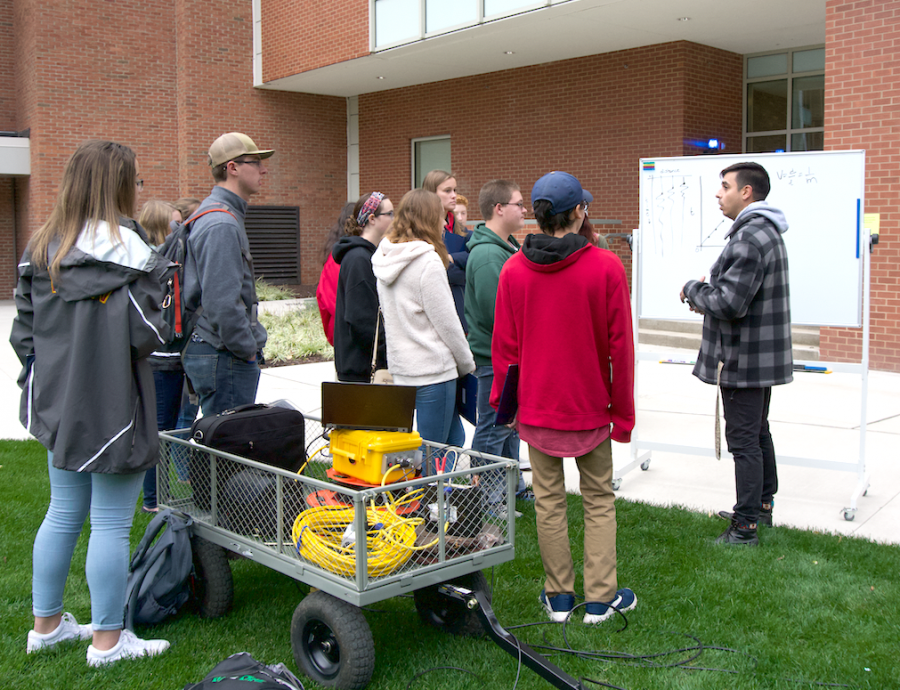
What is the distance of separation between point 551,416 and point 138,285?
1.59 m

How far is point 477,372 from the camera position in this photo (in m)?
4.45

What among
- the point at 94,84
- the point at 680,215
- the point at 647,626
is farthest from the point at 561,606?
the point at 94,84


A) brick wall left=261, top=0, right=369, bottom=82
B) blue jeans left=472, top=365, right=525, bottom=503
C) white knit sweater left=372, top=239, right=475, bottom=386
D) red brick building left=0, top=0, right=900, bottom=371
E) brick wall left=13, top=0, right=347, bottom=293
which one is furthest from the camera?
brick wall left=13, top=0, right=347, bottom=293

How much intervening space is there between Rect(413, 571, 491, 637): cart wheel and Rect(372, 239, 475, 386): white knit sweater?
1143 millimetres

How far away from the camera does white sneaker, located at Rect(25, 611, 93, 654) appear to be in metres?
3.03

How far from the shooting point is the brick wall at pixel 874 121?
8.94m

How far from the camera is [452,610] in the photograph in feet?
10.6

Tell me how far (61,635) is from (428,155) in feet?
52.8

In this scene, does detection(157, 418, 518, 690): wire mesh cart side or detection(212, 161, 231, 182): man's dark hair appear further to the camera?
detection(212, 161, 231, 182): man's dark hair

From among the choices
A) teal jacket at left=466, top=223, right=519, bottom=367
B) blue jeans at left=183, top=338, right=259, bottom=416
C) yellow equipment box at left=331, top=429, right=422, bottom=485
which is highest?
teal jacket at left=466, top=223, right=519, bottom=367

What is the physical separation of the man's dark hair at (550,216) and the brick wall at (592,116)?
10.9m

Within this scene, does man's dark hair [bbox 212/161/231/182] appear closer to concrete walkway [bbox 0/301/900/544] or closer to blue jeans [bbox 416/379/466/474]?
blue jeans [bbox 416/379/466/474]

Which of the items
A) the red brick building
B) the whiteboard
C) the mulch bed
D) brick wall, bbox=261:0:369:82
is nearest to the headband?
the whiteboard

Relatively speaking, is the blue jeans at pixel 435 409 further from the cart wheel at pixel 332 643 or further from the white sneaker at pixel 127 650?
the white sneaker at pixel 127 650
